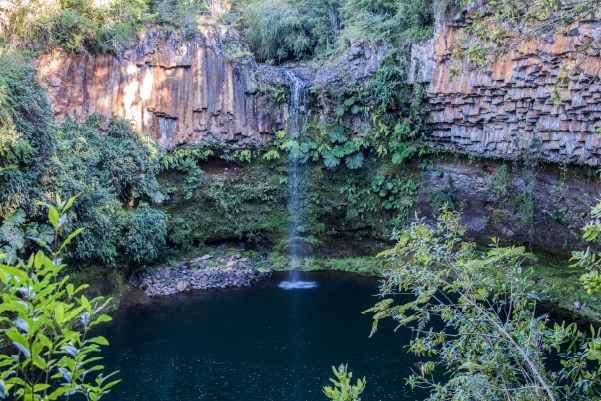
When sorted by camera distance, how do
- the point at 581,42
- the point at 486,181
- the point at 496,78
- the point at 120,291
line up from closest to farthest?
the point at 581,42 < the point at 496,78 < the point at 120,291 < the point at 486,181

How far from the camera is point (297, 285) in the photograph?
13031mm

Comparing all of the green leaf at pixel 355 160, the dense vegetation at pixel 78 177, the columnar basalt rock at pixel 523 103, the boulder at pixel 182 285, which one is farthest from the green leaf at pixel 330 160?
the boulder at pixel 182 285

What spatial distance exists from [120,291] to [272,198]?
527 centimetres

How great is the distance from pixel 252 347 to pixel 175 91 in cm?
824

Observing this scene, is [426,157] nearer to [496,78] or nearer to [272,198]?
[496,78]

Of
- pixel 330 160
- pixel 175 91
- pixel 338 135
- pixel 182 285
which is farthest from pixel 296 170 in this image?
pixel 182 285

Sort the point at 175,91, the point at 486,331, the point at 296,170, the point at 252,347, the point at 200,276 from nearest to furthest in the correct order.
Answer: the point at 486,331 → the point at 252,347 → the point at 200,276 → the point at 175,91 → the point at 296,170

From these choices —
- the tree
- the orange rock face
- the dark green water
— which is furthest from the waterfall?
the tree

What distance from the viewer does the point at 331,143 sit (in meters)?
14.3

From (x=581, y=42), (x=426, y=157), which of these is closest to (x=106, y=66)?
(x=426, y=157)

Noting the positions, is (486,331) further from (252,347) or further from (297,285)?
(297,285)

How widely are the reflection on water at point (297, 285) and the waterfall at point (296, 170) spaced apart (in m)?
0.48

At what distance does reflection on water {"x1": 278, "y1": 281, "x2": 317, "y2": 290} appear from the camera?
1282 cm

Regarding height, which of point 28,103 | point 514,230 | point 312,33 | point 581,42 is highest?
point 312,33
